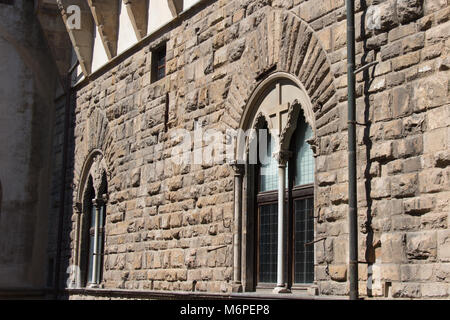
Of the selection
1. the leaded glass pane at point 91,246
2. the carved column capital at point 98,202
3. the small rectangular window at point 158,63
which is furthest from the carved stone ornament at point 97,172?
the small rectangular window at point 158,63

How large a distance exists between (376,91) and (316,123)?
1096mm

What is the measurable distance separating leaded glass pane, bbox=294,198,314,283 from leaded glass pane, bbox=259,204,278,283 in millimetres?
469

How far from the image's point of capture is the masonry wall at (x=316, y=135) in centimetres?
716

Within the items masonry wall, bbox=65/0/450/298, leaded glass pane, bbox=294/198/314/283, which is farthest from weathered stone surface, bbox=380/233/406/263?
leaded glass pane, bbox=294/198/314/283

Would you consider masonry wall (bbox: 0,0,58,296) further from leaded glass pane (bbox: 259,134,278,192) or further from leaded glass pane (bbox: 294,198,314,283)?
leaded glass pane (bbox: 294,198,314,283)

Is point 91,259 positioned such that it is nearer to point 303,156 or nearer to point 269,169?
point 269,169

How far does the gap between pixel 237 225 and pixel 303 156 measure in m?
1.38

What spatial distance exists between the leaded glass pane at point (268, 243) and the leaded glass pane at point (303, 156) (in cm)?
→ 62

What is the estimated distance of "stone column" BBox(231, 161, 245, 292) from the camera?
10.0m

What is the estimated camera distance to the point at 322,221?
8492 mm

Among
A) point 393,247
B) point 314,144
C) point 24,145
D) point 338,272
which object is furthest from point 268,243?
point 24,145

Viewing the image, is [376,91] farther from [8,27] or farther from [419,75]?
[8,27]

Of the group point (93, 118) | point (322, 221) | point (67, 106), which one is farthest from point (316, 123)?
point (67, 106)

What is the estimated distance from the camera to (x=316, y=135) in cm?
873
